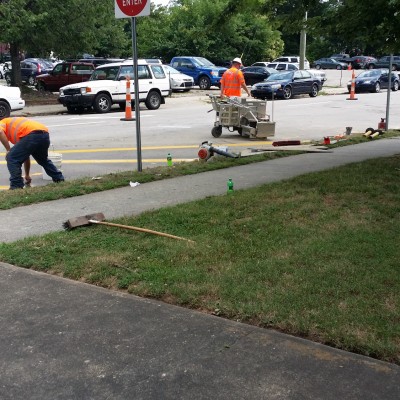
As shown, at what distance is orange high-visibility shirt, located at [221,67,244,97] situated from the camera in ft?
46.8

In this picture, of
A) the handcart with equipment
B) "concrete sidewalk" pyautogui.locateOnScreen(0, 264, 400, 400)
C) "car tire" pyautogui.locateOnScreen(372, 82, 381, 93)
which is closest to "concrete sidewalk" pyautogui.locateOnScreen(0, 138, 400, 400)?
"concrete sidewalk" pyautogui.locateOnScreen(0, 264, 400, 400)

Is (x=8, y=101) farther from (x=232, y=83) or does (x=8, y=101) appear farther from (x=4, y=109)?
(x=232, y=83)

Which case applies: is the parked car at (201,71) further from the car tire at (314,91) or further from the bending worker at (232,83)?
the bending worker at (232,83)

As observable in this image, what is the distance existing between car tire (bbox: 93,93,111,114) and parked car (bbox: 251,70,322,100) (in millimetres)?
9684

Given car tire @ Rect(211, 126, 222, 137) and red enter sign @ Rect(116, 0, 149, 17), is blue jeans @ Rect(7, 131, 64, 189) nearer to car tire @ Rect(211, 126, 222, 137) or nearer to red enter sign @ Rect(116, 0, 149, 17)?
red enter sign @ Rect(116, 0, 149, 17)

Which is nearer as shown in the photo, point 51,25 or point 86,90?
point 86,90

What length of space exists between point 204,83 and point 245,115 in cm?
2236

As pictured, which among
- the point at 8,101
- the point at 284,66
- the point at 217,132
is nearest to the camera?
the point at 217,132

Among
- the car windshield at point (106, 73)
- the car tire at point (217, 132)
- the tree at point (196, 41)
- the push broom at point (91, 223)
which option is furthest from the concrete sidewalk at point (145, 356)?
the tree at point (196, 41)

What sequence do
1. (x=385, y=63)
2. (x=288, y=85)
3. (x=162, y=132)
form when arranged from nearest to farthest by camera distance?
1. (x=162, y=132)
2. (x=288, y=85)
3. (x=385, y=63)

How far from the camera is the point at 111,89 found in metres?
21.9

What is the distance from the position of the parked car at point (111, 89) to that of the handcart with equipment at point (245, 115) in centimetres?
883

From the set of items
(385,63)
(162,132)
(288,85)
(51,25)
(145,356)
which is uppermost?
(51,25)

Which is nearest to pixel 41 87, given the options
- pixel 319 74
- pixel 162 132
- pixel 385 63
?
pixel 162 132
